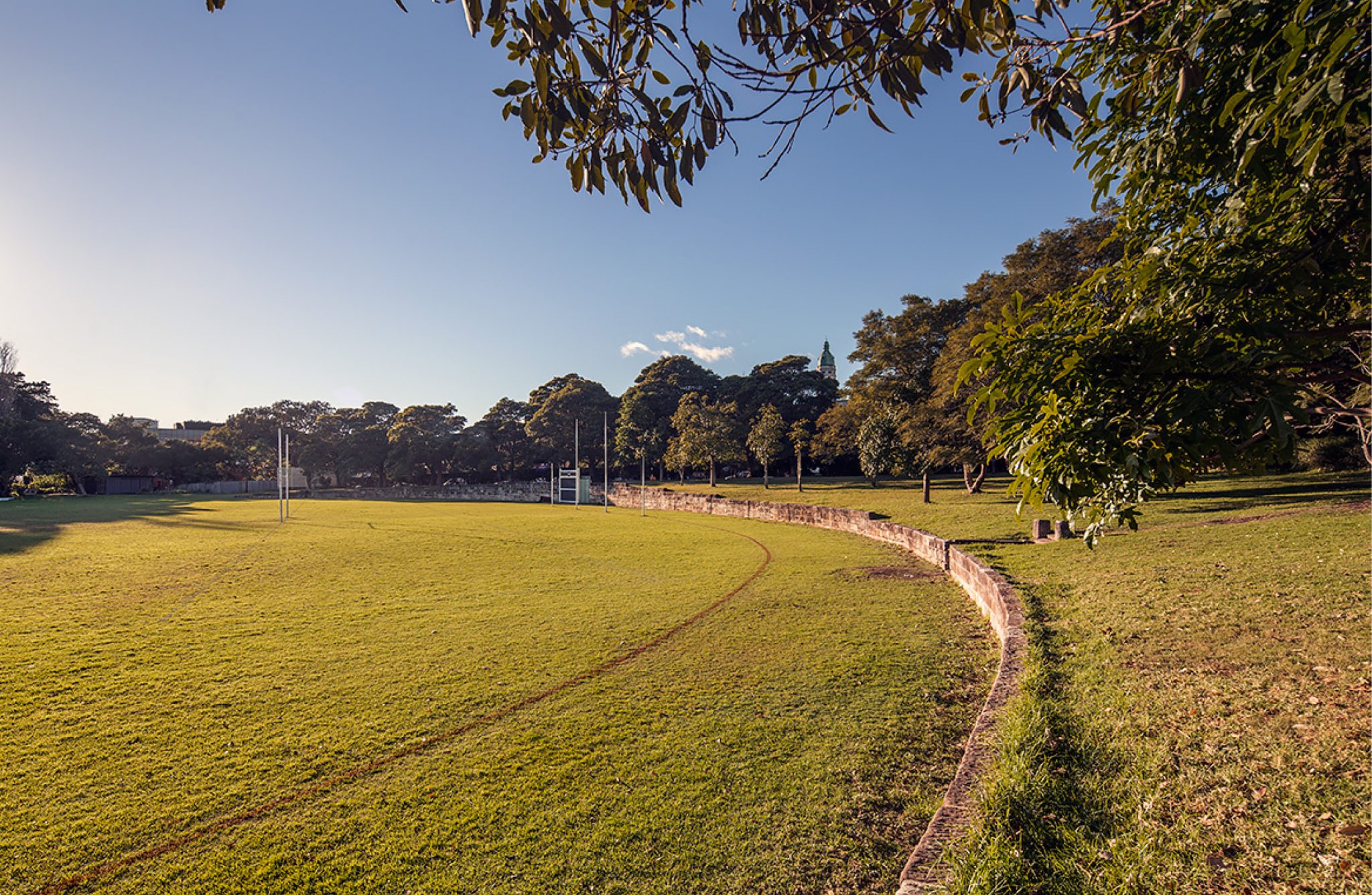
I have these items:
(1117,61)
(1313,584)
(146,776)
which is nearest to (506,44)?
(1117,61)

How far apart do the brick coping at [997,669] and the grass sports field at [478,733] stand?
25 centimetres

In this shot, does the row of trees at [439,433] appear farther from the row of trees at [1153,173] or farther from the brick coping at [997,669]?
the row of trees at [1153,173]

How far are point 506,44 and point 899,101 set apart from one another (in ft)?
5.42

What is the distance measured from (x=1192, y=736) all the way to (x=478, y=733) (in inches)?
198

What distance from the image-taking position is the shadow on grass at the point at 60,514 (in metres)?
17.7

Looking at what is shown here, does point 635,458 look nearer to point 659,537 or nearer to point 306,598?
point 659,537

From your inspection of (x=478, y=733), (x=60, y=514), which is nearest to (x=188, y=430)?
(x=60, y=514)

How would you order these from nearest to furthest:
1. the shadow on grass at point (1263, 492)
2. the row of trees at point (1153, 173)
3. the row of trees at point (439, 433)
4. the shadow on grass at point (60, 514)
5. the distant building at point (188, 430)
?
the row of trees at point (1153, 173), the shadow on grass at point (1263, 492), the shadow on grass at point (60, 514), the row of trees at point (439, 433), the distant building at point (188, 430)

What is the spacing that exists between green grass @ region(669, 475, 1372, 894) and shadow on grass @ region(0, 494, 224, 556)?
21.3 meters

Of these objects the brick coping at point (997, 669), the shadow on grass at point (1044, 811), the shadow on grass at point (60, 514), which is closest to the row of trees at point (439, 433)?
the shadow on grass at point (60, 514)

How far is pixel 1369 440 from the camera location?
5.53m

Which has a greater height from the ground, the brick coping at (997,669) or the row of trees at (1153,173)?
the row of trees at (1153,173)

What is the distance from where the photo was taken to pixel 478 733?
193 inches

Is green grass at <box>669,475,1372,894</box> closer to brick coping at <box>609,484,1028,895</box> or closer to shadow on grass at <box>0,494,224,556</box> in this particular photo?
brick coping at <box>609,484,1028,895</box>
